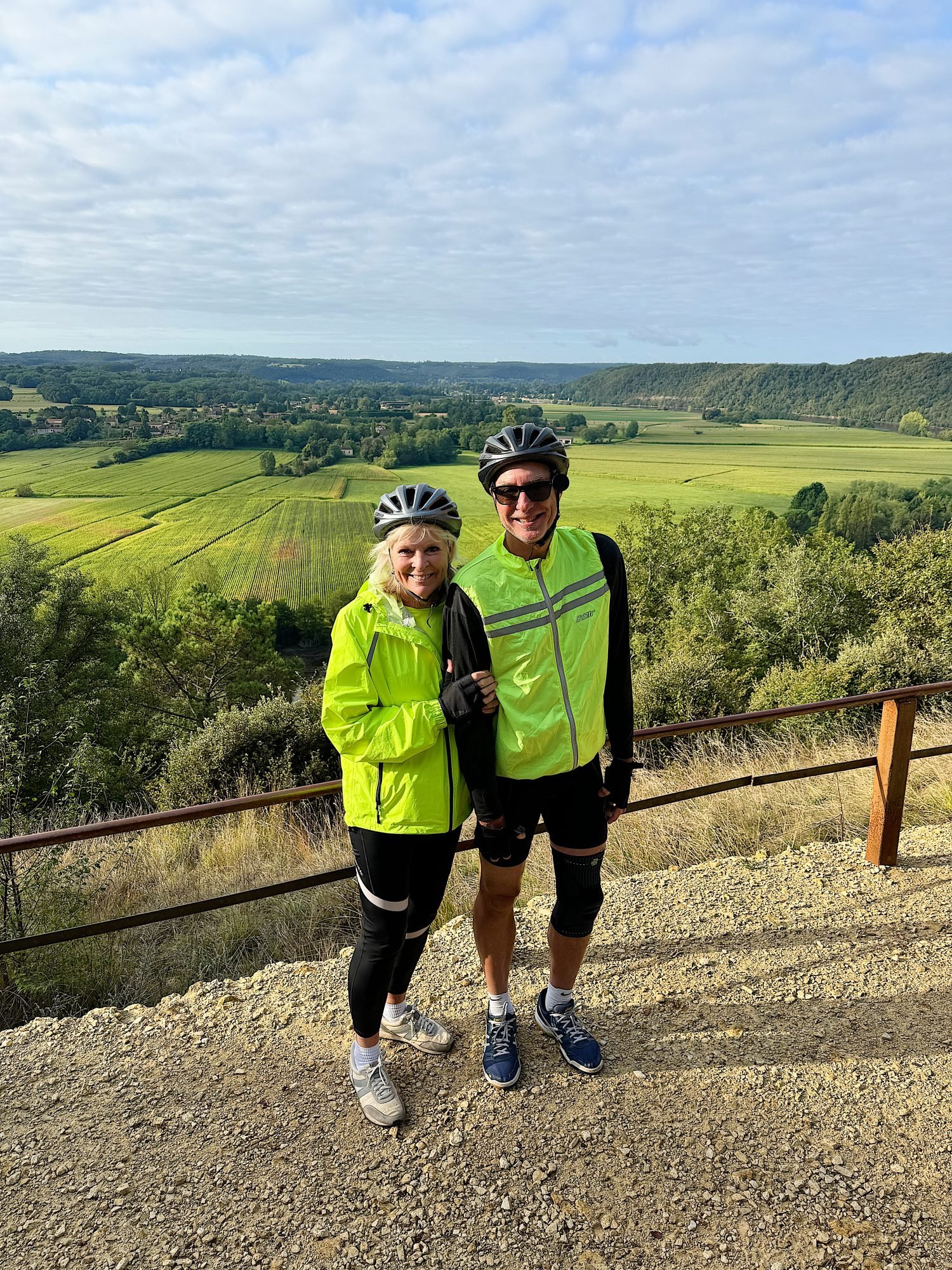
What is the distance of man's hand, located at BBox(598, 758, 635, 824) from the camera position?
2.64 meters

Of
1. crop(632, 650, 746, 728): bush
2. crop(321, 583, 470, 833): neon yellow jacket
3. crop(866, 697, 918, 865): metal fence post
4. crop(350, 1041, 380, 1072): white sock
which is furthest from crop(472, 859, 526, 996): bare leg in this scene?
crop(632, 650, 746, 728): bush

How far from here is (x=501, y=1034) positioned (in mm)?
2822

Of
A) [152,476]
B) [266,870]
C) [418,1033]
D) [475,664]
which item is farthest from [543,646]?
[152,476]

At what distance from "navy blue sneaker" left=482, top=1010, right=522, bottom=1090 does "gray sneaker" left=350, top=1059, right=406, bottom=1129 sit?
0.35 metres

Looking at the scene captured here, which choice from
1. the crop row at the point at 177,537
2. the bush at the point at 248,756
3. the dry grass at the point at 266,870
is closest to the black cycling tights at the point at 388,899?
the dry grass at the point at 266,870

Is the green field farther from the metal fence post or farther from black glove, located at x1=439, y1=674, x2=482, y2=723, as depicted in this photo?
black glove, located at x1=439, y1=674, x2=482, y2=723

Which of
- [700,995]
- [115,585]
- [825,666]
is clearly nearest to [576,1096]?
[700,995]

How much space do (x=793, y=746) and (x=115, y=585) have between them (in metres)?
43.1

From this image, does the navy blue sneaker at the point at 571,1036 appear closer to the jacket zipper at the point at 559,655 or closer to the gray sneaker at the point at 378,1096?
the gray sneaker at the point at 378,1096

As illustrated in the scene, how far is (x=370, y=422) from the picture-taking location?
3853 inches

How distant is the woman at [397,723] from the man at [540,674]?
9 centimetres

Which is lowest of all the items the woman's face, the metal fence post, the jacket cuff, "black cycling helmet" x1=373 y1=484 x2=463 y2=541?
the metal fence post

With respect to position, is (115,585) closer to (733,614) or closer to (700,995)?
(733,614)

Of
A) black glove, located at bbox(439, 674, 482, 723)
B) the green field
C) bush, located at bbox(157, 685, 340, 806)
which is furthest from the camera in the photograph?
the green field
